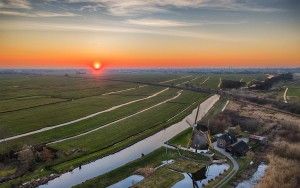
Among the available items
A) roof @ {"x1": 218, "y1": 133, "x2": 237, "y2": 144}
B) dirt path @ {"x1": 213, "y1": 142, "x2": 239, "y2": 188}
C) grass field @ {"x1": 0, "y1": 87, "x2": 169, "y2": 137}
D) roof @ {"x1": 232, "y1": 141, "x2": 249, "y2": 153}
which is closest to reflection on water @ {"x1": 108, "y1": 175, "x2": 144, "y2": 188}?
dirt path @ {"x1": 213, "y1": 142, "x2": 239, "y2": 188}

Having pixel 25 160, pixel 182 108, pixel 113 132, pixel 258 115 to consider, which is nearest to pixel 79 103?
pixel 182 108

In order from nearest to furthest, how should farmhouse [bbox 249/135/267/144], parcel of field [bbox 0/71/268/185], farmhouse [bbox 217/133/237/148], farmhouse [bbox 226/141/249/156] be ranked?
parcel of field [bbox 0/71/268/185]
farmhouse [bbox 226/141/249/156]
farmhouse [bbox 217/133/237/148]
farmhouse [bbox 249/135/267/144]

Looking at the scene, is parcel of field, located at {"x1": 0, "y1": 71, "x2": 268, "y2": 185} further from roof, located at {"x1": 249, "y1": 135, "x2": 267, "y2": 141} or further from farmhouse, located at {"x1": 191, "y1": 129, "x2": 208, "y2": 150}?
roof, located at {"x1": 249, "y1": 135, "x2": 267, "y2": 141}

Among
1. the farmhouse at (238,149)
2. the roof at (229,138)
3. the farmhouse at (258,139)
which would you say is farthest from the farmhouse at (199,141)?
the farmhouse at (258,139)

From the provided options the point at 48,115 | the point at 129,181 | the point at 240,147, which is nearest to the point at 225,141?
the point at 240,147

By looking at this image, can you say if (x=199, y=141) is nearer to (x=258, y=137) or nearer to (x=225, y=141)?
(x=225, y=141)

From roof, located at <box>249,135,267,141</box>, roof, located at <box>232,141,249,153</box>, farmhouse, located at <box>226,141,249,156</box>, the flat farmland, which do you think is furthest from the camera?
the flat farmland

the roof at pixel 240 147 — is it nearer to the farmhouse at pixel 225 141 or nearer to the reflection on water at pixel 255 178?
the farmhouse at pixel 225 141
